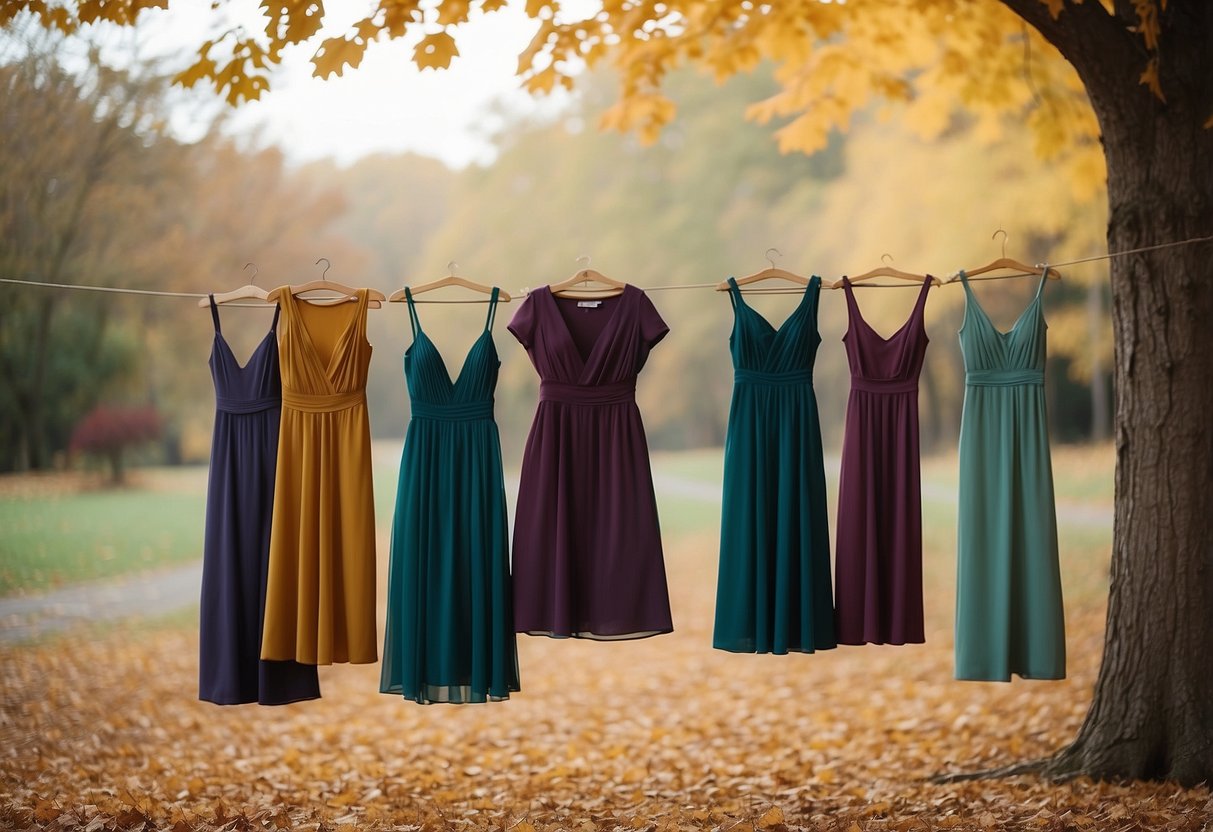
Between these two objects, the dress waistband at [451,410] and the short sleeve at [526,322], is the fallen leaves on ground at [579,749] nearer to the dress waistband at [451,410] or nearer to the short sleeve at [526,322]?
the dress waistband at [451,410]

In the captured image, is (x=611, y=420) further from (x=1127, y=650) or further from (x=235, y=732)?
(x=235, y=732)

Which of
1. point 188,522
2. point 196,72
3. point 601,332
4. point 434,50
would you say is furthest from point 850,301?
point 188,522

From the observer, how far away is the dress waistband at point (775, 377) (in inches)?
128

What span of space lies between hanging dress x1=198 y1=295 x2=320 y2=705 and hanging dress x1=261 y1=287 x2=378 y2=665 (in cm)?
9

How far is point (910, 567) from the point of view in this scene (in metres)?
3.29

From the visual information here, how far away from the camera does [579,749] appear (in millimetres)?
5273

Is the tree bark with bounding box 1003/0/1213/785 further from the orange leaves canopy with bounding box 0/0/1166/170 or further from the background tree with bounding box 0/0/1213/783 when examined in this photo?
the orange leaves canopy with bounding box 0/0/1166/170

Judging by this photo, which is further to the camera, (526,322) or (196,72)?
(196,72)

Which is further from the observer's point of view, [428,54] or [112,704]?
[112,704]

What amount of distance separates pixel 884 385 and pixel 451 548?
5.04 feet

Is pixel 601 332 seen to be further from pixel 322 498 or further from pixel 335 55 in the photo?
pixel 335 55

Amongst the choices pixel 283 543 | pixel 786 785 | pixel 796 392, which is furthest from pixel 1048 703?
pixel 283 543

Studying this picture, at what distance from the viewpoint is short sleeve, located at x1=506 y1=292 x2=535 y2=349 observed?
317 centimetres

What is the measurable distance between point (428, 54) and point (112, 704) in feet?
15.3
